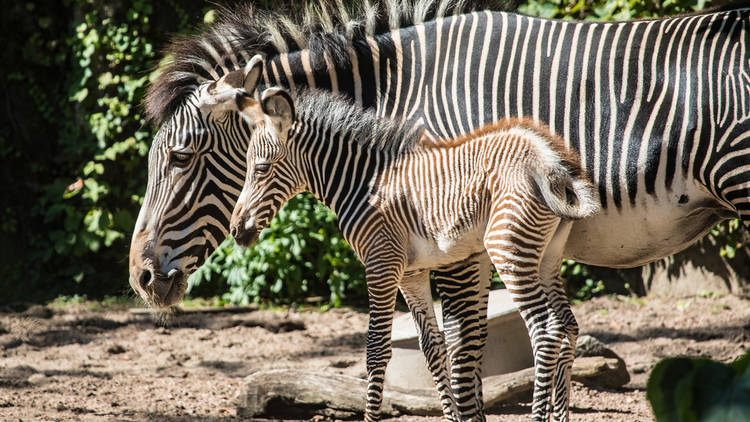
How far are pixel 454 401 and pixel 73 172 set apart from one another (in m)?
7.94

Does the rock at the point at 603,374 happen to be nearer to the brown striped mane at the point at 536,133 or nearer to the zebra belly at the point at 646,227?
the zebra belly at the point at 646,227

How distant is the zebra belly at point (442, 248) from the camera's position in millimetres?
4051

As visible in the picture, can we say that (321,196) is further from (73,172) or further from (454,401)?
(73,172)

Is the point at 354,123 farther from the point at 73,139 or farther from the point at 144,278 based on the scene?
the point at 73,139

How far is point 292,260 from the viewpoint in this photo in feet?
30.8

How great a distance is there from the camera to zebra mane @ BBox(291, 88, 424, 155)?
4363 mm

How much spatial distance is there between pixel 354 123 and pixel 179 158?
1290 mm

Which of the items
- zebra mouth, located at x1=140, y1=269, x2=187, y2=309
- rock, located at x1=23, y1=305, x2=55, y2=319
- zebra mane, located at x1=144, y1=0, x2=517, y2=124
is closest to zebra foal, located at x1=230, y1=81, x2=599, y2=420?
zebra mane, located at x1=144, y1=0, x2=517, y2=124

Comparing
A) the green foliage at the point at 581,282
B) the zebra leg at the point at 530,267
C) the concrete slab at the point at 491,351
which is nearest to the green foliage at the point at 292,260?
the green foliage at the point at 581,282

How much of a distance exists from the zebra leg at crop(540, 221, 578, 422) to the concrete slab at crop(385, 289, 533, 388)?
1.29 meters

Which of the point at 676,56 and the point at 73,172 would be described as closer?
the point at 676,56

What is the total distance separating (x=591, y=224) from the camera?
4410 millimetres

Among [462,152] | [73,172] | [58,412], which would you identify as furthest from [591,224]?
[73,172]

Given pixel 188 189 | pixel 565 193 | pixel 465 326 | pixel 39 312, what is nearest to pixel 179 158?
pixel 188 189
